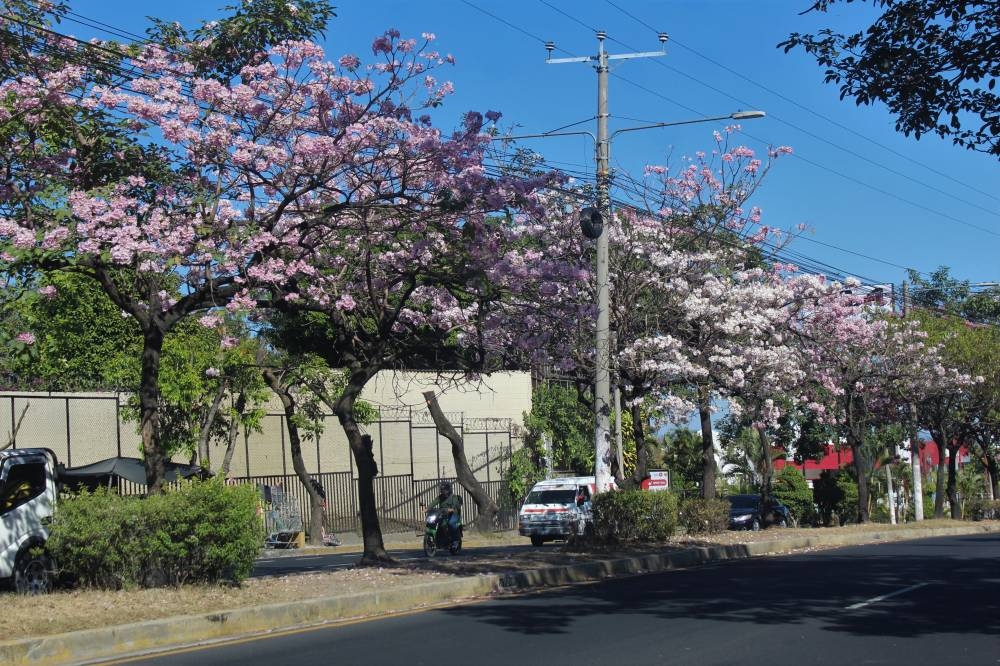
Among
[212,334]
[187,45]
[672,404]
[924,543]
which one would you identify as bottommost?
[924,543]

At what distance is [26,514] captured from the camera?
44.1ft

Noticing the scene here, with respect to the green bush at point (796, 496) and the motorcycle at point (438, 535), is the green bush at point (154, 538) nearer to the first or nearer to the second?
the motorcycle at point (438, 535)

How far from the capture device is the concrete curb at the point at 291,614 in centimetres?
963

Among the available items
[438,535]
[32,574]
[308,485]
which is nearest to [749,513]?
[308,485]

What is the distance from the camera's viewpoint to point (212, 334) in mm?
28172

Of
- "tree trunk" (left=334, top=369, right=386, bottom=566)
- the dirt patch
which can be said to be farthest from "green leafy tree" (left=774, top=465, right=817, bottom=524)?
"tree trunk" (left=334, top=369, right=386, bottom=566)

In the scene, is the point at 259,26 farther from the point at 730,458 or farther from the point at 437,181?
the point at 730,458

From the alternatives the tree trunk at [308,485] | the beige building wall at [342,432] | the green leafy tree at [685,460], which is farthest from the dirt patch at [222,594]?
the green leafy tree at [685,460]

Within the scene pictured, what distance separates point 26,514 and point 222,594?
10.3ft

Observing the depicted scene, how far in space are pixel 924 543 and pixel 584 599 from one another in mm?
15799

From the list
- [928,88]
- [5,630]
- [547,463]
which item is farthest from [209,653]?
[547,463]

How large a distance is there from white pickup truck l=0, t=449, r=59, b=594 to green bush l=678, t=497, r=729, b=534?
46.5ft

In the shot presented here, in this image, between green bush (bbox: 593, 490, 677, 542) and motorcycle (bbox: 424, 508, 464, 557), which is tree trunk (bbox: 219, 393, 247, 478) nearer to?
motorcycle (bbox: 424, 508, 464, 557)

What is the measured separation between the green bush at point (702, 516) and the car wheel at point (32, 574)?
47.9ft
